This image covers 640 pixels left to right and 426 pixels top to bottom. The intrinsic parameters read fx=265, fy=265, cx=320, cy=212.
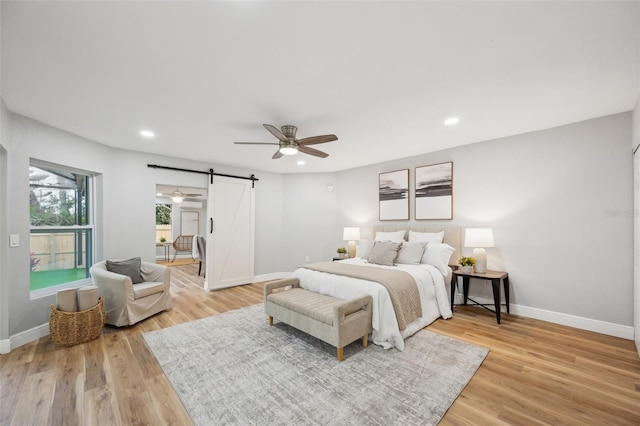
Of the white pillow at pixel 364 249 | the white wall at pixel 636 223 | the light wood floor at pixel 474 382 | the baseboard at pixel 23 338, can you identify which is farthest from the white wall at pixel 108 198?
the white wall at pixel 636 223


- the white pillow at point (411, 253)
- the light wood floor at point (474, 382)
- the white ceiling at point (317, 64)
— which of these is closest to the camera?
the white ceiling at point (317, 64)

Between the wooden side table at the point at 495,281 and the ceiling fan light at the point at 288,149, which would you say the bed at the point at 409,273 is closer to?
the wooden side table at the point at 495,281

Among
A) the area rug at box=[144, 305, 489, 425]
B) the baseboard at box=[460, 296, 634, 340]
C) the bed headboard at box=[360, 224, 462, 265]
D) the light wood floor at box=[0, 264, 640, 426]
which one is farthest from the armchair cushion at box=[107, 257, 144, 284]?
the baseboard at box=[460, 296, 634, 340]

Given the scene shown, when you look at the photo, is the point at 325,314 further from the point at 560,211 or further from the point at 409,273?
A: the point at 560,211

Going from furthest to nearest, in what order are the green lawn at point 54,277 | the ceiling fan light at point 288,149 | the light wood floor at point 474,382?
the green lawn at point 54,277, the ceiling fan light at point 288,149, the light wood floor at point 474,382

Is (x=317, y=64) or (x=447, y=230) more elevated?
(x=317, y=64)

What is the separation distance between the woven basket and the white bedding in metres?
2.41

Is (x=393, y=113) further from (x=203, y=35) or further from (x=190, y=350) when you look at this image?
(x=190, y=350)

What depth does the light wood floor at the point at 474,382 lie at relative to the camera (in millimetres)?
1836

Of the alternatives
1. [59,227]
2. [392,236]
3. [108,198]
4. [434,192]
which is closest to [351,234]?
[392,236]

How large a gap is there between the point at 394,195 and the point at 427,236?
3.50ft

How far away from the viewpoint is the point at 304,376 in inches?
90.6

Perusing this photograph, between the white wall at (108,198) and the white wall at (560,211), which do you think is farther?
the white wall at (560,211)

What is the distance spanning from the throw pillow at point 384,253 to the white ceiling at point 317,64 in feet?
5.69
